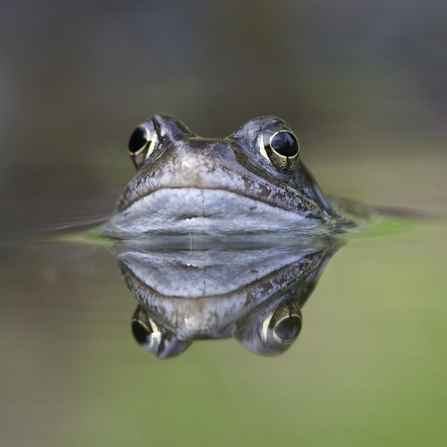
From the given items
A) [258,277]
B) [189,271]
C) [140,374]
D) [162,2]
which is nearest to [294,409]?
[140,374]

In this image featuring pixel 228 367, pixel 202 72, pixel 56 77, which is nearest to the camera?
pixel 228 367

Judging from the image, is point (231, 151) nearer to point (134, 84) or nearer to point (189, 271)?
point (189, 271)

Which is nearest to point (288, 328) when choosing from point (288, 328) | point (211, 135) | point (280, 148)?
point (288, 328)

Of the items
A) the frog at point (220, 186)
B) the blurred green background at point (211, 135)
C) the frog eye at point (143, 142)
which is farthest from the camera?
the frog eye at point (143, 142)

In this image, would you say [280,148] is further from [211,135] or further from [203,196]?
[211,135]

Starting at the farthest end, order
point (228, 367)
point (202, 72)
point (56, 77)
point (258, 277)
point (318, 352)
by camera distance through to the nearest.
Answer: point (202, 72)
point (56, 77)
point (258, 277)
point (318, 352)
point (228, 367)

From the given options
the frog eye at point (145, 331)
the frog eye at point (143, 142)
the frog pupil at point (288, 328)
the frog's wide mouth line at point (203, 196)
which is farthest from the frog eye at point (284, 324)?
the frog eye at point (143, 142)

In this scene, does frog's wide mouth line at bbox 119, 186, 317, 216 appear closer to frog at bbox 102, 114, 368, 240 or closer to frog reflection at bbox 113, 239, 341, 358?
frog at bbox 102, 114, 368, 240

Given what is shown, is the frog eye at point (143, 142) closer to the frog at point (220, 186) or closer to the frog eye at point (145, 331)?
the frog at point (220, 186)
